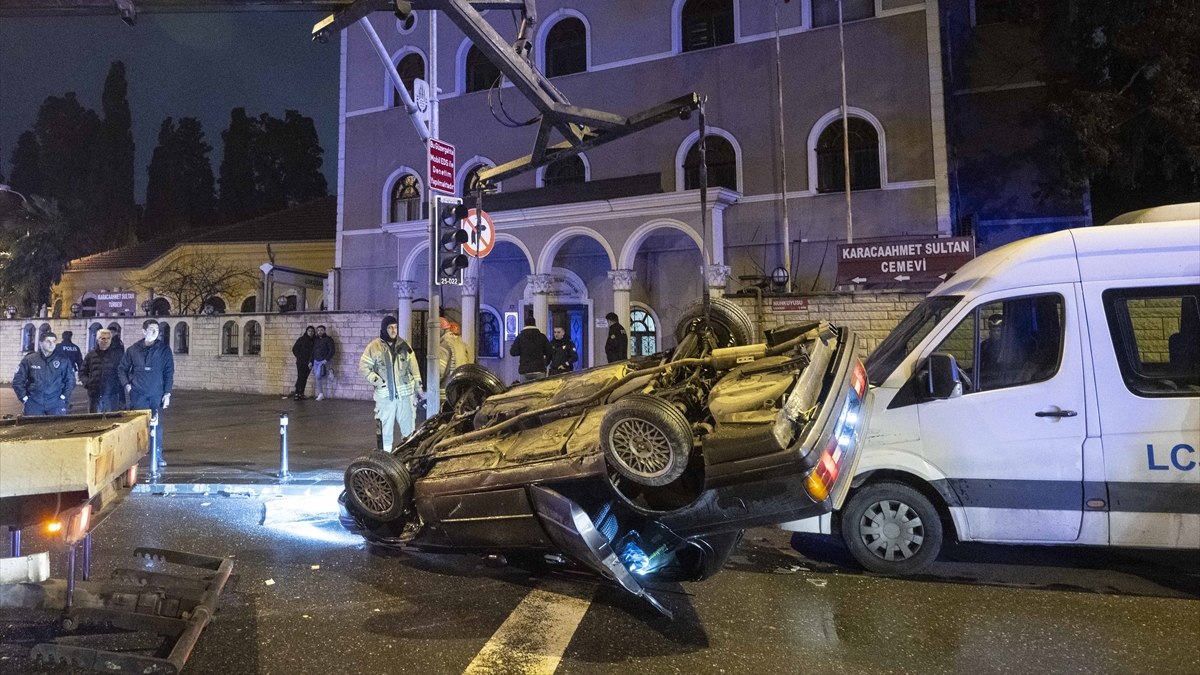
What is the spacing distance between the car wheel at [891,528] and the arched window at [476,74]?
1715 cm

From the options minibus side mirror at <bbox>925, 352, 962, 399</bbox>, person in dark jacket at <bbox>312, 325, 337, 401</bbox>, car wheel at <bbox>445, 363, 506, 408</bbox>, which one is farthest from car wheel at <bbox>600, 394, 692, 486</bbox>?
person in dark jacket at <bbox>312, 325, 337, 401</bbox>

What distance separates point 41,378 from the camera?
8367 mm

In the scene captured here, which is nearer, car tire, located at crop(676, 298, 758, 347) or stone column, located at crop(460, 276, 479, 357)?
car tire, located at crop(676, 298, 758, 347)

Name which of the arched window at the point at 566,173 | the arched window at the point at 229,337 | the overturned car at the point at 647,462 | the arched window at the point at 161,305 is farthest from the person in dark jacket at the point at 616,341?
the arched window at the point at 161,305

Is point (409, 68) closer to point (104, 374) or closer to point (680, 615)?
point (104, 374)

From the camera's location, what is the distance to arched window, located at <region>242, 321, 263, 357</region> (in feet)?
61.6

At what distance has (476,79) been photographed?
1895cm

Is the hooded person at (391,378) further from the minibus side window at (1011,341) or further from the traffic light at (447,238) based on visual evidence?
the minibus side window at (1011,341)

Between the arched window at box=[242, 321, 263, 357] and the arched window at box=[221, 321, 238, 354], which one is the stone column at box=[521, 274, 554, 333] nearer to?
the arched window at box=[242, 321, 263, 357]

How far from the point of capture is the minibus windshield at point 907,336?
489cm

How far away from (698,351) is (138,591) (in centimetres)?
376

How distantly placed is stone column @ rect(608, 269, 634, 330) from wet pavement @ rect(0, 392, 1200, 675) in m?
9.73

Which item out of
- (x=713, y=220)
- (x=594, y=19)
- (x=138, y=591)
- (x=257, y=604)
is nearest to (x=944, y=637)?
(x=257, y=604)

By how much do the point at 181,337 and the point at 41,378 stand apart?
527 inches
